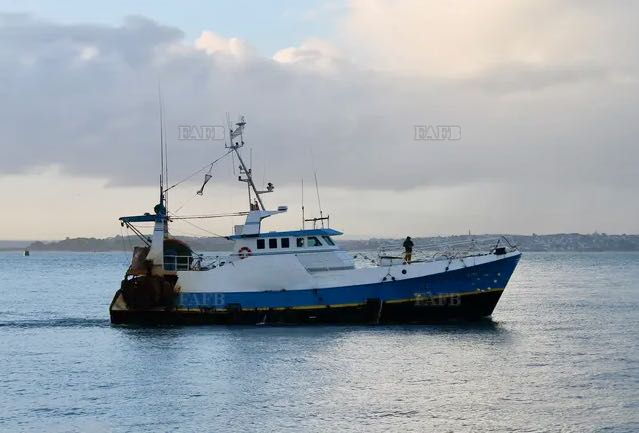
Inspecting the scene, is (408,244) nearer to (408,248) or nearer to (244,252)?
(408,248)

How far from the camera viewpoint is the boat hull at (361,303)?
1617 inches

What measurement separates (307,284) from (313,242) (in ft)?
7.72

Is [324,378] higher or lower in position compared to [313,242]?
lower

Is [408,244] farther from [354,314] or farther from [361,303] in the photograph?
[354,314]

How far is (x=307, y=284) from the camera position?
41.0m

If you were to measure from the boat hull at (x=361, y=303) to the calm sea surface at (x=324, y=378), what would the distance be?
2.32 ft

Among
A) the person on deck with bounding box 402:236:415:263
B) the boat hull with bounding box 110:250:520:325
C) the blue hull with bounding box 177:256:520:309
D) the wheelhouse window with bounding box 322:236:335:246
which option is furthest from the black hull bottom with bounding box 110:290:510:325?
the wheelhouse window with bounding box 322:236:335:246

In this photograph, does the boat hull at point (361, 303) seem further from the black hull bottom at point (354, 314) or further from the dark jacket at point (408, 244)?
the dark jacket at point (408, 244)

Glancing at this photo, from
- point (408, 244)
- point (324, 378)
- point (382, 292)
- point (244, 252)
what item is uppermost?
point (408, 244)

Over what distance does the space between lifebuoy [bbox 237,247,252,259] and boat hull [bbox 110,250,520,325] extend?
1.91m

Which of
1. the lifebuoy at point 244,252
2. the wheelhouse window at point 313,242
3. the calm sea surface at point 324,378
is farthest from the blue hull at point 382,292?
the wheelhouse window at point 313,242

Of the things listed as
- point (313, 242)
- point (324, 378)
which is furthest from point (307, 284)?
point (324, 378)

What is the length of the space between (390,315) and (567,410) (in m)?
16.9

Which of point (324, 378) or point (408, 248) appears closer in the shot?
point (324, 378)
